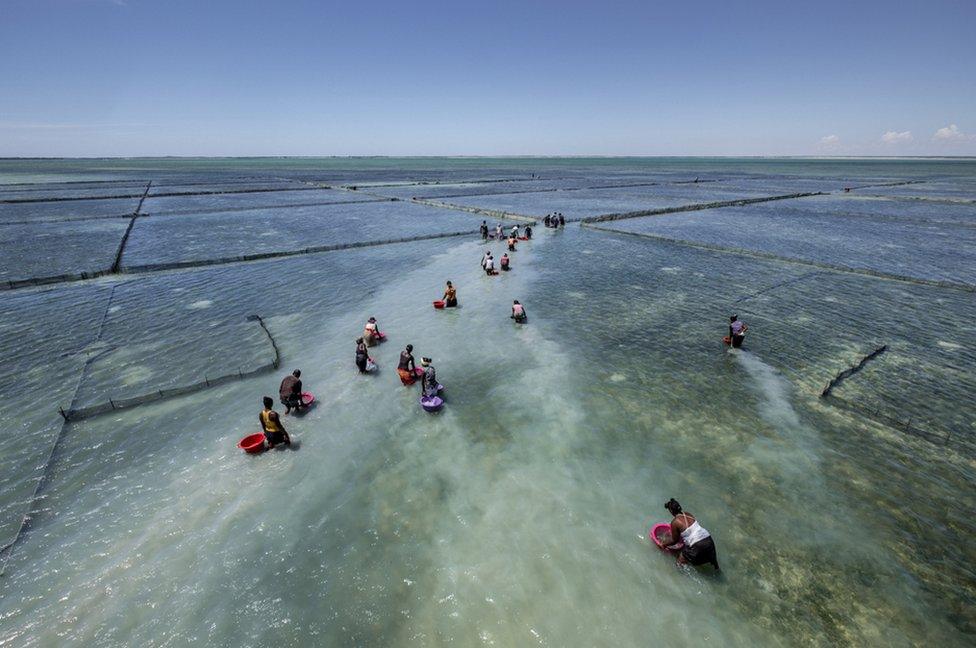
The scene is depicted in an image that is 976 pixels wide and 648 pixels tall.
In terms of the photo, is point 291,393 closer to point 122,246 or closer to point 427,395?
point 427,395

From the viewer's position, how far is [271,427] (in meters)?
12.7

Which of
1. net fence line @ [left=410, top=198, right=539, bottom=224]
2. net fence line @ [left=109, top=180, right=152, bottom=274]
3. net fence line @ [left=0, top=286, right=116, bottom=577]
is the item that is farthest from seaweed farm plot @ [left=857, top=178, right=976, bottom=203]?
net fence line @ [left=109, top=180, right=152, bottom=274]

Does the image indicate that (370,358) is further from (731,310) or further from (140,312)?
(731,310)

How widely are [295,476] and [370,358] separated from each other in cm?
611

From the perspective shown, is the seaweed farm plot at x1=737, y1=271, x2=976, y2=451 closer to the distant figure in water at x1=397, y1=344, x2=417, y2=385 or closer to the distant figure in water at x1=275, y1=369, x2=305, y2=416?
the distant figure in water at x1=397, y1=344, x2=417, y2=385

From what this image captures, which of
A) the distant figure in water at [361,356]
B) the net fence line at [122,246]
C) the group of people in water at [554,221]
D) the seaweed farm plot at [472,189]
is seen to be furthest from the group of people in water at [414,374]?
the seaweed farm plot at [472,189]

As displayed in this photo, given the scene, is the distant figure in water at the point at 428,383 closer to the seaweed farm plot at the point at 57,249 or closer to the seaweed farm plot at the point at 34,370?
the seaweed farm plot at the point at 34,370

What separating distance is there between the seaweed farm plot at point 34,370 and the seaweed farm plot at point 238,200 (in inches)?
1863

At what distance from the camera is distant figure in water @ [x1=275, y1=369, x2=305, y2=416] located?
1433cm

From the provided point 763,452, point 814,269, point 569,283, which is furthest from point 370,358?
point 814,269

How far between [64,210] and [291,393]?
8118cm

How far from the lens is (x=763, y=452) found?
12867 mm

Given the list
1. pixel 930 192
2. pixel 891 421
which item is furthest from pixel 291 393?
pixel 930 192

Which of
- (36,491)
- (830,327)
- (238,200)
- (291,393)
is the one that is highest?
(238,200)
